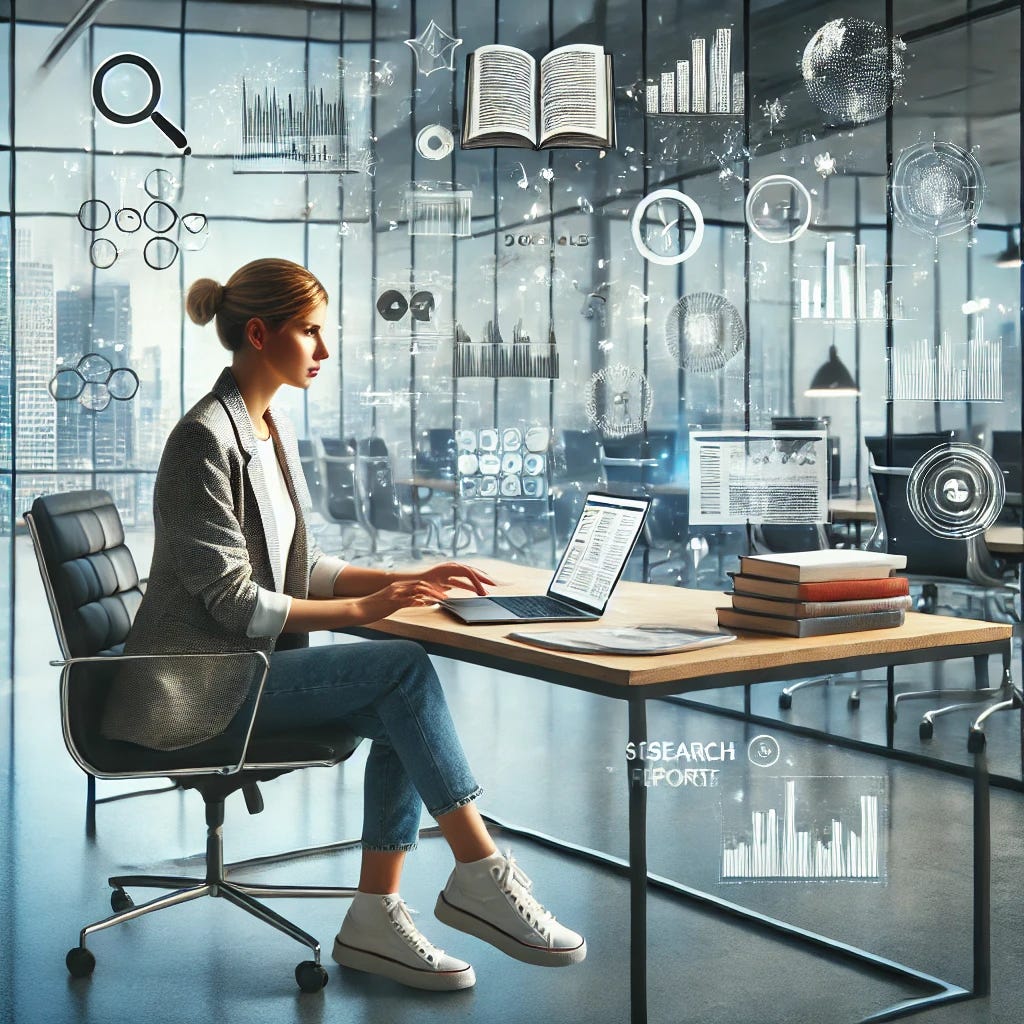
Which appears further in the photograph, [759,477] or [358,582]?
[759,477]

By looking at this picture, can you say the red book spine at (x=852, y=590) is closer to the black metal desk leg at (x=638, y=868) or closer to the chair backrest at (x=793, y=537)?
the black metal desk leg at (x=638, y=868)

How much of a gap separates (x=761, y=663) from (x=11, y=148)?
22.6 feet

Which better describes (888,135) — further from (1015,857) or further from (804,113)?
(1015,857)

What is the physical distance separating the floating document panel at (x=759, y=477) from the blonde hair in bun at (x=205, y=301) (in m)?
2.76

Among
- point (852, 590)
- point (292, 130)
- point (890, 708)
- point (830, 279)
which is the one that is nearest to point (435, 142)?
point (292, 130)

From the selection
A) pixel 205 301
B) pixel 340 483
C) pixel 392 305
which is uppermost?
pixel 392 305

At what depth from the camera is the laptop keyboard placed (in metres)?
2.93

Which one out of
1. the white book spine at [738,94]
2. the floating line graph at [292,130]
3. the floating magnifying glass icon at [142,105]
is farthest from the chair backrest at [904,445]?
the floating magnifying glass icon at [142,105]

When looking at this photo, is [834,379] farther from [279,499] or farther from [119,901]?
[119,901]

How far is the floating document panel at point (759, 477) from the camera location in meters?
5.03

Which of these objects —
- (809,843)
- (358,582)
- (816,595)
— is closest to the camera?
(816,595)

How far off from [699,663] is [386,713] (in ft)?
2.27

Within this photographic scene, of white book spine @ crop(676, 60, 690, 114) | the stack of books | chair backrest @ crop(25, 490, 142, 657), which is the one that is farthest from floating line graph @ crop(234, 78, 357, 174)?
the stack of books

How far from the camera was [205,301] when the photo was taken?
2.91m
